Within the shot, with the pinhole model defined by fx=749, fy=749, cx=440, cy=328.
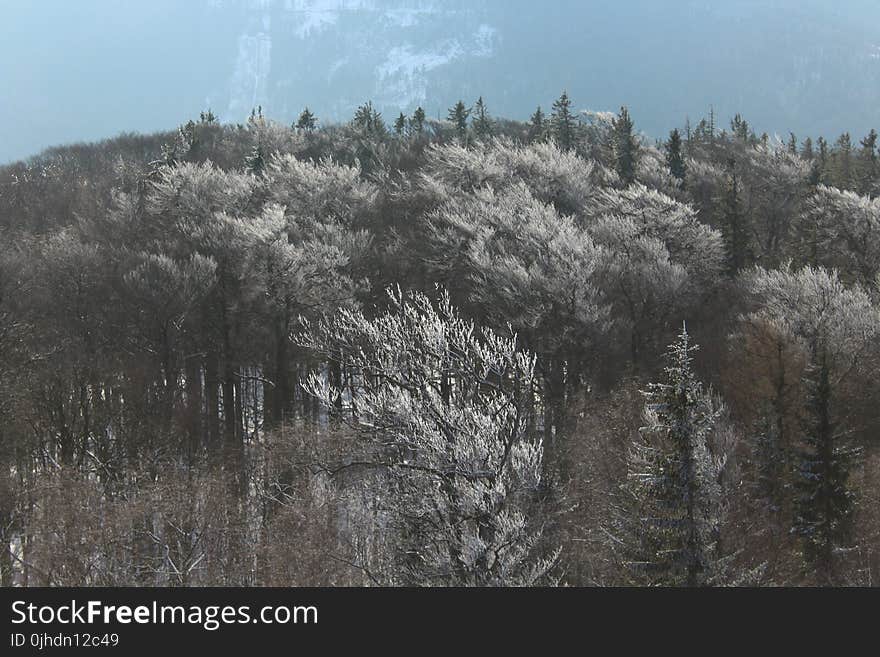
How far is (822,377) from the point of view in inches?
960

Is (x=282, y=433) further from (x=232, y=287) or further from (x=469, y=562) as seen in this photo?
(x=469, y=562)

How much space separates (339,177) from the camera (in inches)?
2157

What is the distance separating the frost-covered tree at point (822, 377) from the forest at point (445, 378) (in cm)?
11

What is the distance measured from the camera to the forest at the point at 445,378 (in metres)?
16.0

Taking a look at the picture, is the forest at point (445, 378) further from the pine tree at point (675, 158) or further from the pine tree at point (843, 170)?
the pine tree at point (843, 170)

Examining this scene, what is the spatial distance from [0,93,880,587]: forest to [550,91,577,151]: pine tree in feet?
36.9

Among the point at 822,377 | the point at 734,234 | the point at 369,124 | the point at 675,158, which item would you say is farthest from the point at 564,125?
the point at 822,377

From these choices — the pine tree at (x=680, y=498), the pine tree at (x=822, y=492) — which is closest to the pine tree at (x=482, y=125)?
the pine tree at (x=822, y=492)

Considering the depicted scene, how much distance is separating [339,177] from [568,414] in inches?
1234

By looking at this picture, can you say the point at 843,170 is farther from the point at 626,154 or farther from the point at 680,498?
the point at 680,498

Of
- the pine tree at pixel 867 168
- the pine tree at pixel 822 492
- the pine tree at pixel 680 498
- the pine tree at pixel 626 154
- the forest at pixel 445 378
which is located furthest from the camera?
the pine tree at pixel 867 168

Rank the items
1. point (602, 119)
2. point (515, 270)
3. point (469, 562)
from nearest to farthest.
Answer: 1. point (469, 562)
2. point (515, 270)
3. point (602, 119)
